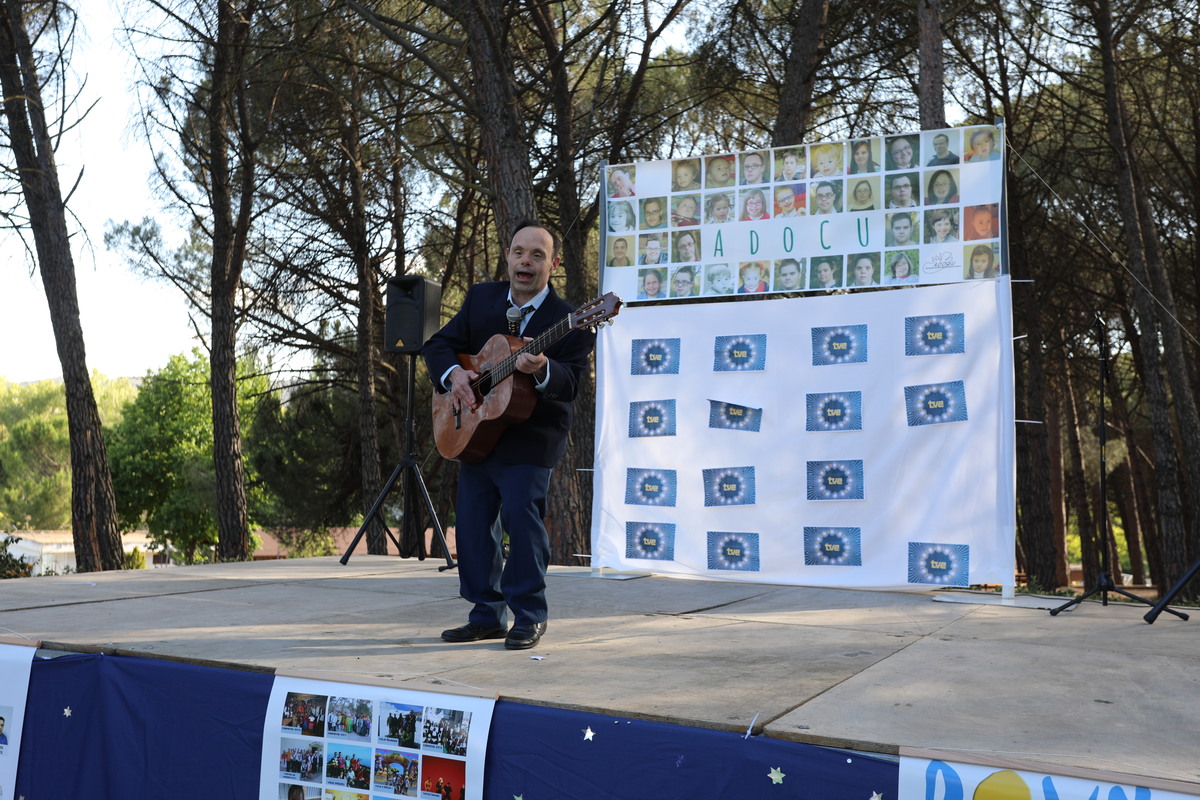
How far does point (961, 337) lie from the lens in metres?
4.51

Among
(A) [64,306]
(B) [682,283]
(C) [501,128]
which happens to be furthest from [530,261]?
(A) [64,306]

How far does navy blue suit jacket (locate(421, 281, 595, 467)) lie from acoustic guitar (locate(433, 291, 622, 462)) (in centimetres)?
6

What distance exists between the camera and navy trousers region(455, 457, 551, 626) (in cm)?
300

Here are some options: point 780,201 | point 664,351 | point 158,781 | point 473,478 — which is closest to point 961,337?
point 780,201

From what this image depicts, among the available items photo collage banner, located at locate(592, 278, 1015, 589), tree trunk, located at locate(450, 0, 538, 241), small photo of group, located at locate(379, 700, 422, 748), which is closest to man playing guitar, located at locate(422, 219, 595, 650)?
small photo of group, located at locate(379, 700, 422, 748)

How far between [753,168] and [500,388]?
8.53 ft

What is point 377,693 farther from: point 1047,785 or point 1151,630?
point 1151,630

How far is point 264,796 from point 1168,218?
1194 cm

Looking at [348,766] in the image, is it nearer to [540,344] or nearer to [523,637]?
[523,637]

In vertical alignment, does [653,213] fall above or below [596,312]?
above

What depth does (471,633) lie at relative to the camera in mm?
3078

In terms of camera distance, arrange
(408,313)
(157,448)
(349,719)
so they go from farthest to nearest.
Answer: (157,448) → (408,313) → (349,719)

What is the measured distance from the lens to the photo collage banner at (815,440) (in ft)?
14.6

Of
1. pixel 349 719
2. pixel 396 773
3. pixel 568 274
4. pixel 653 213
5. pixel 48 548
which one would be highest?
pixel 568 274
